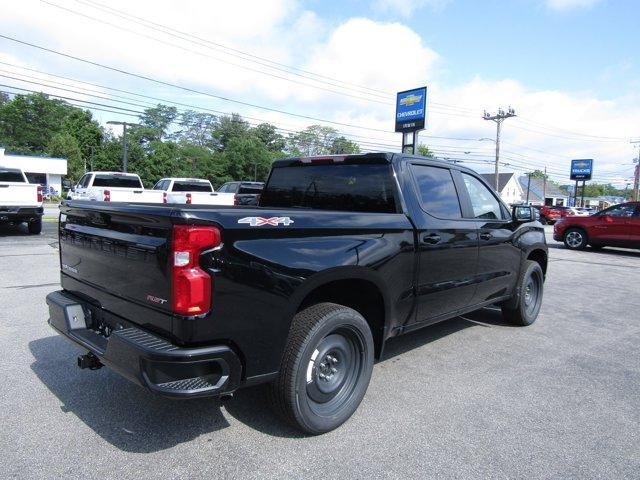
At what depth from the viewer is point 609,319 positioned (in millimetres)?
6539

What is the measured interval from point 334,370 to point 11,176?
46.6 ft

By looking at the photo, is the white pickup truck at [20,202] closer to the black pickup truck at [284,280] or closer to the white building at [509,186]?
the black pickup truck at [284,280]

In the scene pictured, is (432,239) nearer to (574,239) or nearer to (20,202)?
(20,202)

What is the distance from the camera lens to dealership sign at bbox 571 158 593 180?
61344 mm

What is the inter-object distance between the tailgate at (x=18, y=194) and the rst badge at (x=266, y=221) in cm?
1238

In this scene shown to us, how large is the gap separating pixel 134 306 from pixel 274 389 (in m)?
1.00

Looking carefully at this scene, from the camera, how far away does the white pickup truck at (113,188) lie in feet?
48.8

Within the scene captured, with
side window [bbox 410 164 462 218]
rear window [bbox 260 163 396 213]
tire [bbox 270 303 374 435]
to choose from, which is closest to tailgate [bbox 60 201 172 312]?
tire [bbox 270 303 374 435]

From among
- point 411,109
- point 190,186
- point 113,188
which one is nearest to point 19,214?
point 113,188

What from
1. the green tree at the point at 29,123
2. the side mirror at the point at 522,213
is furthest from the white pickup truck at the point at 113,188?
the green tree at the point at 29,123

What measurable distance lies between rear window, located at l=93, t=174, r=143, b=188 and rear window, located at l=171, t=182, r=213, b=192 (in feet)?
5.30

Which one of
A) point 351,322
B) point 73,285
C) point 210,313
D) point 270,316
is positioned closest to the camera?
point 210,313

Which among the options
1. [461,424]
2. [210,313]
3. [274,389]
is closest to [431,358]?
[461,424]

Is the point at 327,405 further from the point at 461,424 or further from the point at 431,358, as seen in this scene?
the point at 431,358
